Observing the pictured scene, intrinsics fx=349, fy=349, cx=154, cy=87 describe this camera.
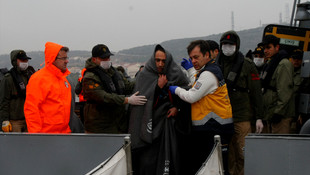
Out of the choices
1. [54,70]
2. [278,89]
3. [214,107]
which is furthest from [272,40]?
[54,70]

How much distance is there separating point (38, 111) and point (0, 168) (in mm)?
707

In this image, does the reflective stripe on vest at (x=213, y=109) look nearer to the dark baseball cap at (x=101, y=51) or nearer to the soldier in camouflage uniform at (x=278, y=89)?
the dark baseball cap at (x=101, y=51)

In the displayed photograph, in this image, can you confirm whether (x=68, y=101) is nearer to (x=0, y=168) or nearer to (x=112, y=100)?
(x=112, y=100)

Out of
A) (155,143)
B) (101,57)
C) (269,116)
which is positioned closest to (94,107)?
(101,57)

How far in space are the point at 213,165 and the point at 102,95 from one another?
1954mm

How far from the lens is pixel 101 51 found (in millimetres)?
4461

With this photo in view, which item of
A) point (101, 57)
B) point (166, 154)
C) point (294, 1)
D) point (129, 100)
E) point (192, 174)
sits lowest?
point (192, 174)

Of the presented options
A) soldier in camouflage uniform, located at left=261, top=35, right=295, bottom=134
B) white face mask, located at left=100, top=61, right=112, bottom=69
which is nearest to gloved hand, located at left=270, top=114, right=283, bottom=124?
soldier in camouflage uniform, located at left=261, top=35, right=295, bottom=134

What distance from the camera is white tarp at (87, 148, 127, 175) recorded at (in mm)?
2271

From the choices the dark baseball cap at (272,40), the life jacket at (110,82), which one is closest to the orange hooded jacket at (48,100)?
the life jacket at (110,82)

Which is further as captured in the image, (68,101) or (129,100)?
(68,101)

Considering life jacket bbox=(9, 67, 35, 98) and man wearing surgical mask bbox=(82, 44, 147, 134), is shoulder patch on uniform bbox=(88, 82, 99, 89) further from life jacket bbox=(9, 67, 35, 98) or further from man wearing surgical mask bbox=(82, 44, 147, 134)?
life jacket bbox=(9, 67, 35, 98)

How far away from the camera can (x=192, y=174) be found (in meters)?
3.73

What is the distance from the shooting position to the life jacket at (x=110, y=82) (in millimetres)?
4336
